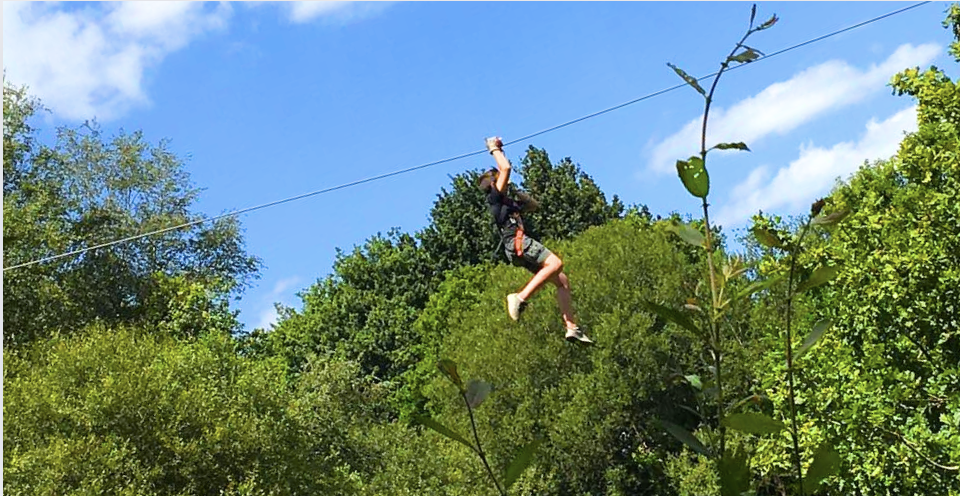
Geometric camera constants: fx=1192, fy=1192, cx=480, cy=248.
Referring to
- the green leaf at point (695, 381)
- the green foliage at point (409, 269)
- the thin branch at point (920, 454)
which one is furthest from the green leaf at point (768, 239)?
the green foliage at point (409, 269)

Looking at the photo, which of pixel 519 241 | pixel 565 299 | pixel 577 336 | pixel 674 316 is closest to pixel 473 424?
pixel 674 316

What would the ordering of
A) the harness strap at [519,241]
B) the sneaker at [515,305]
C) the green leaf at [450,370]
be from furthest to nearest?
the sneaker at [515,305] < the harness strap at [519,241] < the green leaf at [450,370]

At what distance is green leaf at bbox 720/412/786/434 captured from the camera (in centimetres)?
90

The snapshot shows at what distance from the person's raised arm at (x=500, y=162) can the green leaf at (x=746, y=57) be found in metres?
2.99

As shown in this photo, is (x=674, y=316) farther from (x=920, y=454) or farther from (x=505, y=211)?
(x=920, y=454)

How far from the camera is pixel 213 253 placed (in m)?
25.4

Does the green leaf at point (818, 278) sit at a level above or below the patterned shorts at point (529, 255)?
below

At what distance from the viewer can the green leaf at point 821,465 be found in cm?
94

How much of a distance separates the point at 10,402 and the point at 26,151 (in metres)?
7.99

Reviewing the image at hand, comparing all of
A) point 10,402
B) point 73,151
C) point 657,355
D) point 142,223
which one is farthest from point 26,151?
point 657,355

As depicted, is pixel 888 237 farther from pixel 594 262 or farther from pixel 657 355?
pixel 594 262

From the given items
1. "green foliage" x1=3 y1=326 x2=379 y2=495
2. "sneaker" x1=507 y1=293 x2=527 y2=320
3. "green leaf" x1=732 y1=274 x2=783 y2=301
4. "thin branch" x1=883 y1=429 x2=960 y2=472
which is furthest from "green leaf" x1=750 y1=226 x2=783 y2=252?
"green foliage" x1=3 y1=326 x2=379 y2=495

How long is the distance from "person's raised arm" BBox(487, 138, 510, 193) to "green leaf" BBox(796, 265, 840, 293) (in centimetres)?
303

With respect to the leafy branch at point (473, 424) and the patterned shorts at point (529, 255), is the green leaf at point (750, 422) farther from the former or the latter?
the patterned shorts at point (529, 255)
